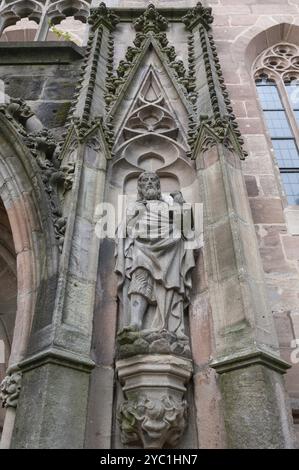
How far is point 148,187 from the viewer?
4199mm

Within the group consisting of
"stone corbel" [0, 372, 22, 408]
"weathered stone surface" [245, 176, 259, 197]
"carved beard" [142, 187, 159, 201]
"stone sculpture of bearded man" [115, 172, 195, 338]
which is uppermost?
"weathered stone surface" [245, 176, 259, 197]

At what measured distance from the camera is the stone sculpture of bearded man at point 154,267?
11.2 feet

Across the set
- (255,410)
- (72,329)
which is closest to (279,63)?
(72,329)

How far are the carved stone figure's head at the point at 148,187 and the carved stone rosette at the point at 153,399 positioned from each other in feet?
5.46

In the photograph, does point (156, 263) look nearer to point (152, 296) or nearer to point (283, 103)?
point (152, 296)

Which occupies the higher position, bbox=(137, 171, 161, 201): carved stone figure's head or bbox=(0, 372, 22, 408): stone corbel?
bbox=(137, 171, 161, 201): carved stone figure's head

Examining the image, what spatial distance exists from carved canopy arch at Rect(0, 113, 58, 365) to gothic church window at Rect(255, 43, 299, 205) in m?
3.57

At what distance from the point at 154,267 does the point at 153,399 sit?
42.1 inches

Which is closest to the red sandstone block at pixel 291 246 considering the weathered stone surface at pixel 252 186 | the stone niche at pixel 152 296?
the weathered stone surface at pixel 252 186

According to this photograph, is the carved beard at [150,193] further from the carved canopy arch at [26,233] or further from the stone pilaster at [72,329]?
the carved canopy arch at [26,233]

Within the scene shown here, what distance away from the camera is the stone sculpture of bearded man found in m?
3.42

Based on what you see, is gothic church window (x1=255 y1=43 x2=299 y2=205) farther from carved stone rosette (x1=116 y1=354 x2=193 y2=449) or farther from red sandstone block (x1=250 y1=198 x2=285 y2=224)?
carved stone rosette (x1=116 y1=354 x2=193 y2=449)

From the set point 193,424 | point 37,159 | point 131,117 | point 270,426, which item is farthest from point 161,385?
point 131,117

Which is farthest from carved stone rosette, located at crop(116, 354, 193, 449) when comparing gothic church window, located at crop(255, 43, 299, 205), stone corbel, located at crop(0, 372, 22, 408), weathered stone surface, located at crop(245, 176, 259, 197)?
gothic church window, located at crop(255, 43, 299, 205)
